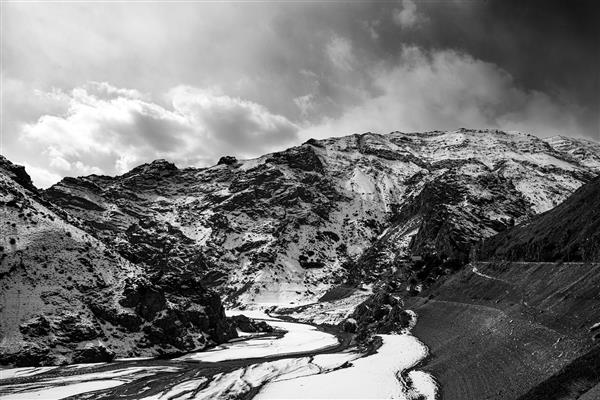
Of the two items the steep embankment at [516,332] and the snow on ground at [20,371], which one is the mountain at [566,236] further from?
the snow on ground at [20,371]

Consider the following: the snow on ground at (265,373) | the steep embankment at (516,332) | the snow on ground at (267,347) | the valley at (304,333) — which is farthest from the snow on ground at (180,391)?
the steep embankment at (516,332)

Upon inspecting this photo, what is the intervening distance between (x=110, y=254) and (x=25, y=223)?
767 inches

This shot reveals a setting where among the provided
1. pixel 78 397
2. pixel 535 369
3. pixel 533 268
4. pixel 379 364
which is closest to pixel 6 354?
pixel 78 397

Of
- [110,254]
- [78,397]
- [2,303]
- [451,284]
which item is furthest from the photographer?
[110,254]

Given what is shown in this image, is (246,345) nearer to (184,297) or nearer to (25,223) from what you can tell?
(184,297)

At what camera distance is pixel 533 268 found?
203 ft

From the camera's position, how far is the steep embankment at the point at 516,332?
3466 centimetres

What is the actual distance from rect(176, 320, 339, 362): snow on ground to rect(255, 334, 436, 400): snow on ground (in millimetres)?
32395

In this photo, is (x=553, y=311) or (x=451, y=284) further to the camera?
(x=451, y=284)

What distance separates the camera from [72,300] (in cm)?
8969

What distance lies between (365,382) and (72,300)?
66.6 m

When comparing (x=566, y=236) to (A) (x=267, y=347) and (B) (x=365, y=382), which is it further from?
(A) (x=267, y=347)

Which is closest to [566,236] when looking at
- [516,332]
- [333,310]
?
[516,332]

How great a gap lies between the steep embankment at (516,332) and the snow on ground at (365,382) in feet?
8.78
